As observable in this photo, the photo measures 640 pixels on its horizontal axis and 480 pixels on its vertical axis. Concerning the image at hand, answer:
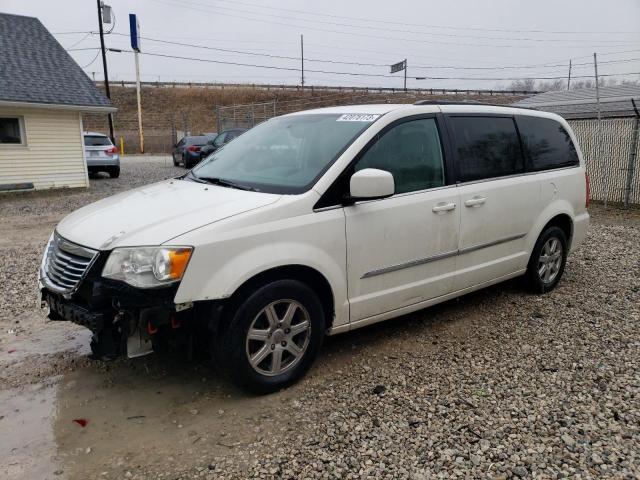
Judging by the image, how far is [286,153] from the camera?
402cm

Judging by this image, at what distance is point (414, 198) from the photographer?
3918 millimetres

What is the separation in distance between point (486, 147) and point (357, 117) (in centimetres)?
130

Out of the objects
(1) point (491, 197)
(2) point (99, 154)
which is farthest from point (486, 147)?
(2) point (99, 154)

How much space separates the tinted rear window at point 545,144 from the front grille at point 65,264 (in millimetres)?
3892

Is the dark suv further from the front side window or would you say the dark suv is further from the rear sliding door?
the front side window

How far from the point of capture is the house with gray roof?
14211 mm

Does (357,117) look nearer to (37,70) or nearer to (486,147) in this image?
(486,147)

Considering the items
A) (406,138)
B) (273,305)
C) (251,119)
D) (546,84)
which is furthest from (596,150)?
(546,84)

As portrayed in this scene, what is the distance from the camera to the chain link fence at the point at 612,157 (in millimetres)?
10852

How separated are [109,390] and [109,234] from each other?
3.65 ft

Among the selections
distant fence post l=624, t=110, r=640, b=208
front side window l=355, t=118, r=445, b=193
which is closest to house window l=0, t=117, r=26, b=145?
front side window l=355, t=118, r=445, b=193

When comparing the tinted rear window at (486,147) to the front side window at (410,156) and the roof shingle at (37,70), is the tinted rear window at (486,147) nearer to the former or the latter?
the front side window at (410,156)

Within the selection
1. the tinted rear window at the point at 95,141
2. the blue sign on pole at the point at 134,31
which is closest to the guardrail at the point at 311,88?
the blue sign on pole at the point at 134,31

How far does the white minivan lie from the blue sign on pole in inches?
1361
